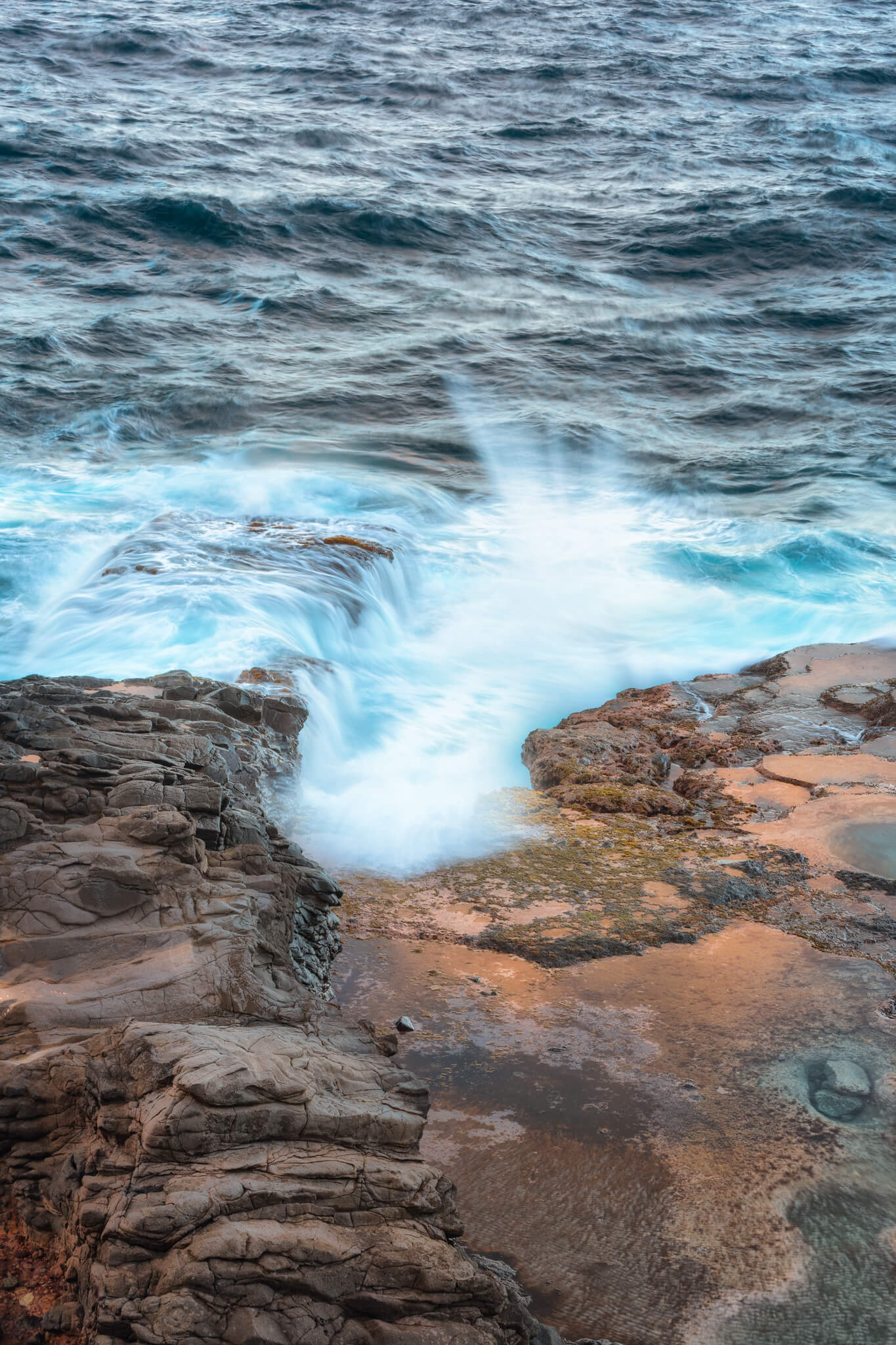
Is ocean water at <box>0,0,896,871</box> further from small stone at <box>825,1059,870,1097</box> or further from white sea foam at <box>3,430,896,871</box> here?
small stone at <box>825,1059,870,1097</box>

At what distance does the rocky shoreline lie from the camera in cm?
229

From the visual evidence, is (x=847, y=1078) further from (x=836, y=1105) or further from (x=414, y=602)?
(x=414, y=602)

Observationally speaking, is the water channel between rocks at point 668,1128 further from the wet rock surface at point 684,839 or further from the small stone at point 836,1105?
the wet rock surface at point 684,839

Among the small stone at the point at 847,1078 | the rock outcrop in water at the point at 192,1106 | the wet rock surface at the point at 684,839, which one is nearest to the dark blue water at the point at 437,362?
the wet rock surface at the point at 684,839

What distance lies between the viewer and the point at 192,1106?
8.03ft

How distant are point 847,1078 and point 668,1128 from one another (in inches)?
28.2

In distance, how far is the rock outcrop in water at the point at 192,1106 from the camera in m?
2.24

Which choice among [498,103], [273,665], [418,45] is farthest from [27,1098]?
[418,45]

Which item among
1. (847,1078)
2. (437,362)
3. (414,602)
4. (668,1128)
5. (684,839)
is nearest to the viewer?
(668,1128)

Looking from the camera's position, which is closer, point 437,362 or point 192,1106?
point 192,1106

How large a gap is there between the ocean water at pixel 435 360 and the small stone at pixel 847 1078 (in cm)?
221

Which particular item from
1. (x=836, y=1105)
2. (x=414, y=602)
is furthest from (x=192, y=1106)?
(x=414, y=602)

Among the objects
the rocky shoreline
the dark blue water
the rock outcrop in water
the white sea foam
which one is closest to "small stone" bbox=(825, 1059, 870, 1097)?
the rocky shoreline

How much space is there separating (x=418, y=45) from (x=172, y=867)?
99.2ft
